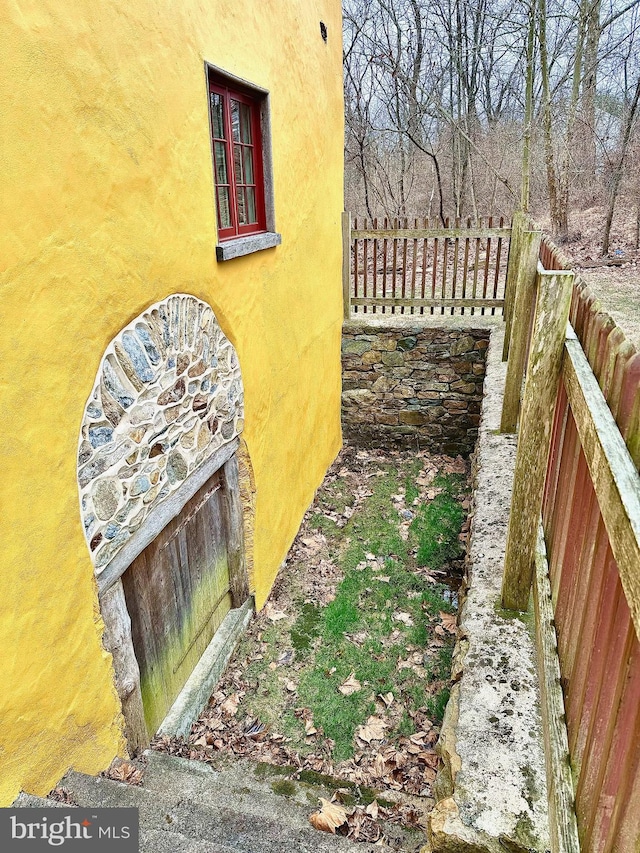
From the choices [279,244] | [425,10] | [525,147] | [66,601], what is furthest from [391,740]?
[425,10]

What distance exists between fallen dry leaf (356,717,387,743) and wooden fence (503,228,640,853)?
1992 mm

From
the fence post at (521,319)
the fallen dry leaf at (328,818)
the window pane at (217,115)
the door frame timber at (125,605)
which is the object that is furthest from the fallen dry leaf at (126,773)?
the window pane at (217,115)

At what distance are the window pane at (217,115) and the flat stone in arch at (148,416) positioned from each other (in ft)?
4.38

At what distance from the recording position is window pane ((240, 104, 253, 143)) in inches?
174

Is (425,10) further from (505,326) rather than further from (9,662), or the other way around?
(9,662)

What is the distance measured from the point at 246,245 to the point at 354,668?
3.39 m

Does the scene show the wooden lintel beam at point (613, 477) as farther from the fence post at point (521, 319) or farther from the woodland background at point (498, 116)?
the woodland background at point (498, 116)

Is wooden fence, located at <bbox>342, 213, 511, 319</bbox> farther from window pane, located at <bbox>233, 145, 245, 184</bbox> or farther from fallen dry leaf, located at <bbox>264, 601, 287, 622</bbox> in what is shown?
fallen dry leaf, located at <bbox>264, 601, 287, 622</bbox>

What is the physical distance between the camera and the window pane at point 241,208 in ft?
14.9

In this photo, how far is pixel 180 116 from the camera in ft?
10.4

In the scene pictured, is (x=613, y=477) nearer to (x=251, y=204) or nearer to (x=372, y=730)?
(x=372, y=730)

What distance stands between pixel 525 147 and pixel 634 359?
14.1 meters

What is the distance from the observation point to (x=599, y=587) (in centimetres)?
167

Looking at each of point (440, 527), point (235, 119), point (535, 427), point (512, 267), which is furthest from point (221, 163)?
point (512, 267)
